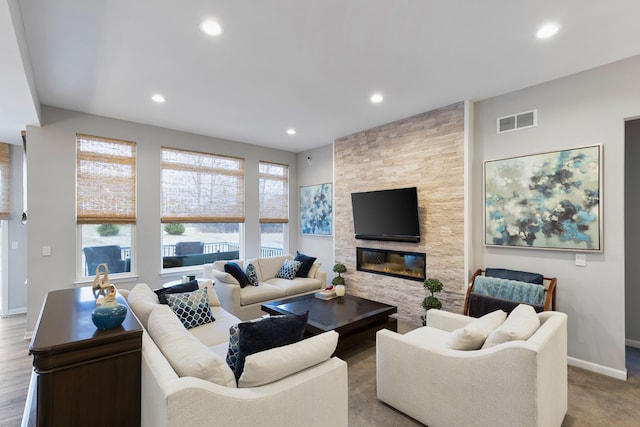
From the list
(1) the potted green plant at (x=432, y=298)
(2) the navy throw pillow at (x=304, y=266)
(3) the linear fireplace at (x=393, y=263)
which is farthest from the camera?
(2) the navy throw pillow at (x=304, y=266)

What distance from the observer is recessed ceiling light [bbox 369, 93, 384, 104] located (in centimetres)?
376

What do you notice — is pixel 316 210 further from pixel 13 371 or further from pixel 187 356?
pixel 187 356

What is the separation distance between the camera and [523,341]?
1868mm

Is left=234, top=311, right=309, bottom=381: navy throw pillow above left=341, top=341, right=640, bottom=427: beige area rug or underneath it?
above

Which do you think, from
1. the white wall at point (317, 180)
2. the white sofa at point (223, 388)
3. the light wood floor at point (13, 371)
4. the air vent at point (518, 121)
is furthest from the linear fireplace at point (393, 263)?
the light wood floor at point (13, 371)

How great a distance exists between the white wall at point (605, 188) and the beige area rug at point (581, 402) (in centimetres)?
24

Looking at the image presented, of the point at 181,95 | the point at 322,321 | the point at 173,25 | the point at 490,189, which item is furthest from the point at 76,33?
the point at 490,189

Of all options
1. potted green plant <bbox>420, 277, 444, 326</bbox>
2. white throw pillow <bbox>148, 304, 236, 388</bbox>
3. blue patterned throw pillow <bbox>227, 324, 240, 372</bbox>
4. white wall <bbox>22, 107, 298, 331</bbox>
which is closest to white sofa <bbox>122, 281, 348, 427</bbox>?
white throw pillow <bbox>148, 304, 236, 388</bbox>

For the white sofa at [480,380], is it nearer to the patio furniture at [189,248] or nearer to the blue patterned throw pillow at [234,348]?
the blue patterned throw pillow at [234,348]

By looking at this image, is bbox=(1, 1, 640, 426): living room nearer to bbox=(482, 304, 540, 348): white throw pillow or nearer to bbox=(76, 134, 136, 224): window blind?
bbox=(76, 134, 136, 224): window blind

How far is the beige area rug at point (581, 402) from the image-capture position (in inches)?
90.8

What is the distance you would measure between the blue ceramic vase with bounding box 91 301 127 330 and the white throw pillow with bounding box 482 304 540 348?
92.0 inches

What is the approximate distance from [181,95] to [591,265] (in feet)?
16.3

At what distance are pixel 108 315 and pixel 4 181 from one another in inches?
194
